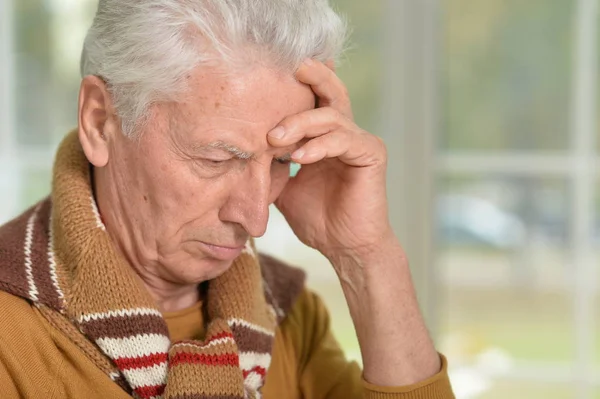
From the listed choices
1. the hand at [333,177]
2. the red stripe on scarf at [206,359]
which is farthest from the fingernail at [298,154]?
the red stripe on scarf at [206,359]

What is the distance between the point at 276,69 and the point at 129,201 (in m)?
0.33

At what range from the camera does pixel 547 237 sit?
3066mm

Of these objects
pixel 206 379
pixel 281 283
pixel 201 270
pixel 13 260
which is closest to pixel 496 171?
pixel 281 283

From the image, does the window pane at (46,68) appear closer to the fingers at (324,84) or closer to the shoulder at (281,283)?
the shoulder at (281,283)

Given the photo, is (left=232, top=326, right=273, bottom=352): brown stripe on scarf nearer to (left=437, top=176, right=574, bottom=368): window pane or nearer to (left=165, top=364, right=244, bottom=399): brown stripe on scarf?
(left=165, top=364, right=244, bottom=399): brown stripe on scarf

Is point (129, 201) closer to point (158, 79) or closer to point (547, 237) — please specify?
point (158, 79)

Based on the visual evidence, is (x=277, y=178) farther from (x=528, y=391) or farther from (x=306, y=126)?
(x=528, y=391)

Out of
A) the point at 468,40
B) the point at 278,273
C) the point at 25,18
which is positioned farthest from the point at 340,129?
the point at 25,18

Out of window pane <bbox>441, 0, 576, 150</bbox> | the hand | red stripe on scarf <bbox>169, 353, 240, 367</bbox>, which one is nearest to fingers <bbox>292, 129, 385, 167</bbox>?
the hand

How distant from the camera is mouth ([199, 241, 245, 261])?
1478 mm

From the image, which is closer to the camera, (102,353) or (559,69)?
(102,353)

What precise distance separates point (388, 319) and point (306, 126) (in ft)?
1.50

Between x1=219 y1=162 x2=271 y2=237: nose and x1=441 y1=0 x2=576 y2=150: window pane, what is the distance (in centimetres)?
183

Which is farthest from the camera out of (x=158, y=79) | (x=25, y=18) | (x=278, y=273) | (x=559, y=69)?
(x=25, y=18)
